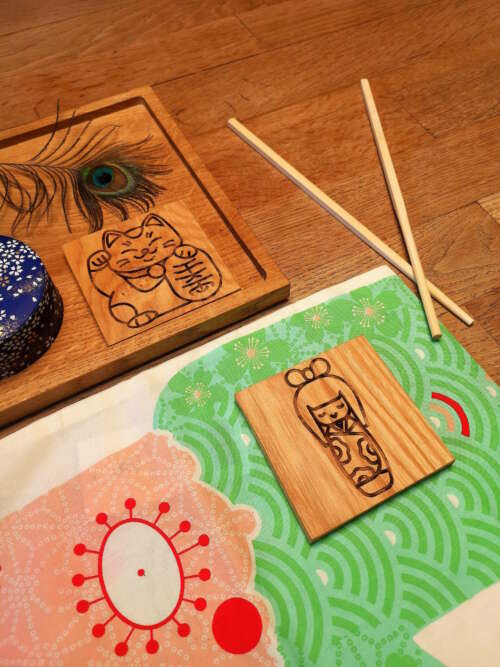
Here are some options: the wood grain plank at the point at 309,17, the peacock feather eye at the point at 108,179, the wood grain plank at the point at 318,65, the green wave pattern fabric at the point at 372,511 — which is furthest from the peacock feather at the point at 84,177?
the wood grain plank at the point at 309,17

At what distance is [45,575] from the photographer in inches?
17.6

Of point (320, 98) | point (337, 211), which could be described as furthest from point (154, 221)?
point (320, 98)

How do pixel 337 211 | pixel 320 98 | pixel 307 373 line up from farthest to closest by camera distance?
1. pixel 320 98
2. pixel 337 211
3. pixel 307 373

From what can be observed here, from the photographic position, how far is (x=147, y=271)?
1.94 feet

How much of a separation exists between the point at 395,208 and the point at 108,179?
0.34 metres

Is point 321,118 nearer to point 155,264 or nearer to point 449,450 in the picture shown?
point 155,264

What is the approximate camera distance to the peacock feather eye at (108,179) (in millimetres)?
672

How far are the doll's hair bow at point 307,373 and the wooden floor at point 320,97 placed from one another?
106mm

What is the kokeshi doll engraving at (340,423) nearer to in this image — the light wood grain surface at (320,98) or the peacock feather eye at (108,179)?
the light wood grain surface at (320,98)

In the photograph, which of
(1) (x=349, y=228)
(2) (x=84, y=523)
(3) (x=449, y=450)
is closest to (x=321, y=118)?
(1) (x=349, y=228)

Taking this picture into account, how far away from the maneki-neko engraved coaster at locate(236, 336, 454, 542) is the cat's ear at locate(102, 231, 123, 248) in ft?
0.74

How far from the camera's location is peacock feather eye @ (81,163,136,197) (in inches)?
26.5

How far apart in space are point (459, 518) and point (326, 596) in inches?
4.9

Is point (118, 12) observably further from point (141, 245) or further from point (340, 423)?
point (340, 423)
